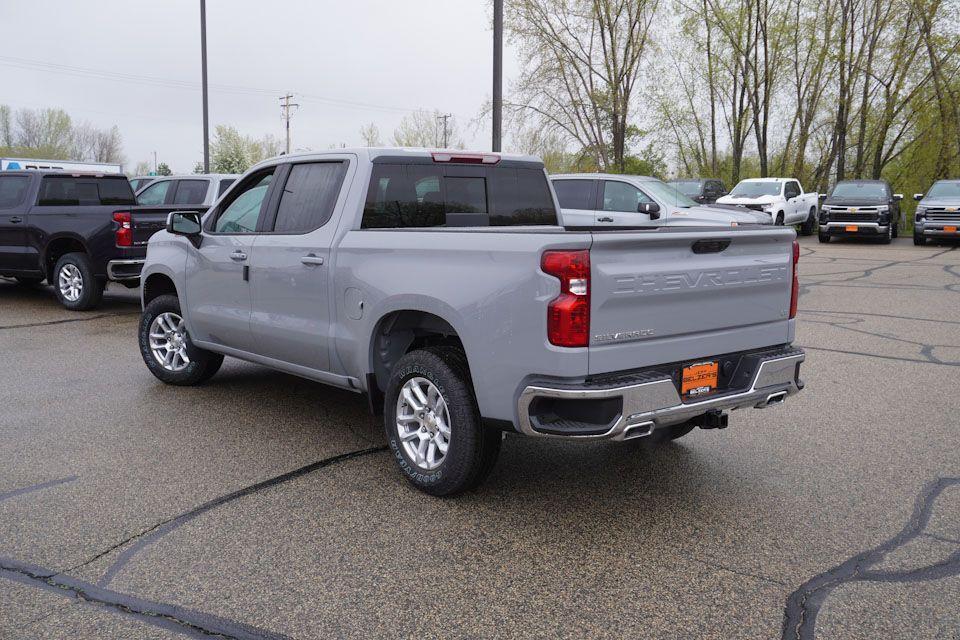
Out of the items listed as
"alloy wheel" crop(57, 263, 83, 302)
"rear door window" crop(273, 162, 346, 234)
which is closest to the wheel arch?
"alloy wheel" crop(57, 263, 83, 302)

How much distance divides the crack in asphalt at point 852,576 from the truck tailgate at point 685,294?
3.79 feet

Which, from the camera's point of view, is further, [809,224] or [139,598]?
[809,224]

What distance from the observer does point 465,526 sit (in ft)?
13.4

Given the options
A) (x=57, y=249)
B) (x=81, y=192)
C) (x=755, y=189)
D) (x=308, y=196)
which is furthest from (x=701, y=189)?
(x=308, y=196)

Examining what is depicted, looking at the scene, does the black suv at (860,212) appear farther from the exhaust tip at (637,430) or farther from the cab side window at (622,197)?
the exhaust tip at (637,430)

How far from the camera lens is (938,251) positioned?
2116 cm

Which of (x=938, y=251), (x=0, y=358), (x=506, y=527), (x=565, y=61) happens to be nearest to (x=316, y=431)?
(x=506, y=527)

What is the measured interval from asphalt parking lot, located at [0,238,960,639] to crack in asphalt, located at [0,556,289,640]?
11 millimetres

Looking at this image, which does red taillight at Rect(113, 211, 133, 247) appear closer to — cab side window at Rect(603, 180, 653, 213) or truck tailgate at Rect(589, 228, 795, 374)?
cab side window at Rect(603, 180, 653, 213)

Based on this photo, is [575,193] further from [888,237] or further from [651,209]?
[888,237]

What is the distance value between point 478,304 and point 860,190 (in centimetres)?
2350

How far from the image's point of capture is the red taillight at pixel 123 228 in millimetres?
10930

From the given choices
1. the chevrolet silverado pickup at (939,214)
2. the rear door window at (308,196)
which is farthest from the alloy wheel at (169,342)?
the chevrolet silverado pickup at (939,214)

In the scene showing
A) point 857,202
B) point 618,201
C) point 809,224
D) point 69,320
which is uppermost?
point 857,202
